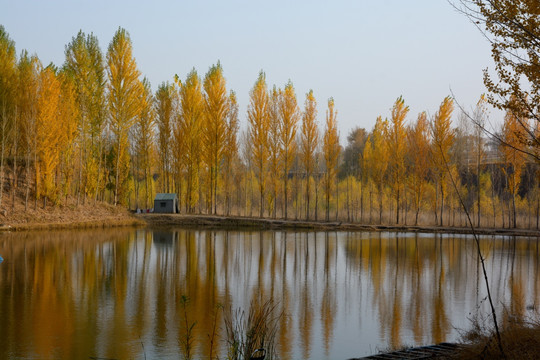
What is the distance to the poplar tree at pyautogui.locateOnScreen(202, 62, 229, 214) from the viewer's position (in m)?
33.8

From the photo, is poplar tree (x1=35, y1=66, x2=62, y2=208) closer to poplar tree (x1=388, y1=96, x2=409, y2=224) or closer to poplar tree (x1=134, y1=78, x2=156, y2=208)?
poplar tree (x1=134, y1=78, x2=156, y2=208)

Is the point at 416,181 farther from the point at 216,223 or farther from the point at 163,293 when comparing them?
the point at 163,293

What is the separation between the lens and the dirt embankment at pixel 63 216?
24875 mm

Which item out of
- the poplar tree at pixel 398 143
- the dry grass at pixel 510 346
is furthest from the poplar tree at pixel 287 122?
the dry grass at pixel 510 346

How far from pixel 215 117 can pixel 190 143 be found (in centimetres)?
246

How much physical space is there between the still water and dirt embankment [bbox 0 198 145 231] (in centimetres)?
316

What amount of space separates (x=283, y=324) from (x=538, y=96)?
4.83m

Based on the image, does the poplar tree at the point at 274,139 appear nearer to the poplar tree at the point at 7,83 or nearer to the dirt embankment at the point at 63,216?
the dirt embankment at the point at 63,216

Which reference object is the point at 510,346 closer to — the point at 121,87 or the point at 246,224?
the point at 246,224

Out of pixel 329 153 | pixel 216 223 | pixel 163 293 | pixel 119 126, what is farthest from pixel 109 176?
pixel 163 293

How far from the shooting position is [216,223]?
31094mm

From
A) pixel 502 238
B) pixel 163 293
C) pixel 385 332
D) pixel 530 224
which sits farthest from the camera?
pixel 530 224

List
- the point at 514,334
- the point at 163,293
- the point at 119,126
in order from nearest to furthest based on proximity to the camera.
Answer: the point at 514,334, the point at 163,293, the point at 119,126

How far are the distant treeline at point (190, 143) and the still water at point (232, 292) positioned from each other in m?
7.22
